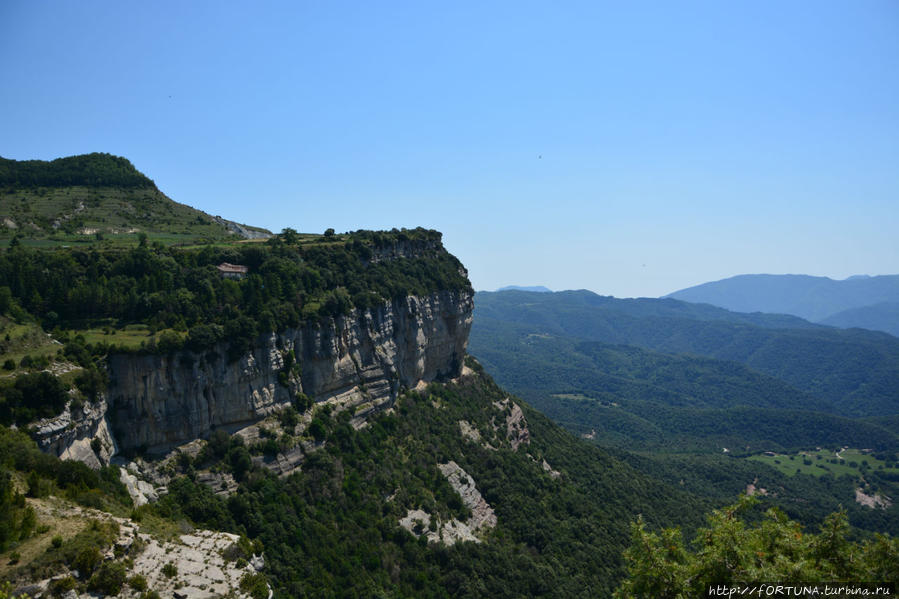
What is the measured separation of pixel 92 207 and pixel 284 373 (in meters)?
48.3

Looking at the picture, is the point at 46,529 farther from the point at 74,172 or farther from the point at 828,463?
the point at 828,463

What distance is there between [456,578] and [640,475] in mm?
60091

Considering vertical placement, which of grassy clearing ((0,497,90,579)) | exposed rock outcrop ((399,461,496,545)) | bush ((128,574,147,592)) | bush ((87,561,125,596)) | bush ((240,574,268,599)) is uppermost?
grassy clearing ((0,497,90,579))

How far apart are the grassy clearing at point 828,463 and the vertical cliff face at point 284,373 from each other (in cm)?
15202

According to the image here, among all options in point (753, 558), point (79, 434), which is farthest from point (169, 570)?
point (753, 558)

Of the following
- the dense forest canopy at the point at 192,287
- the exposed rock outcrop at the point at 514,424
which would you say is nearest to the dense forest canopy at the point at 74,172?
the dense forest canopy at the point at 192,287

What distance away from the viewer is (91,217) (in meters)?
75.8

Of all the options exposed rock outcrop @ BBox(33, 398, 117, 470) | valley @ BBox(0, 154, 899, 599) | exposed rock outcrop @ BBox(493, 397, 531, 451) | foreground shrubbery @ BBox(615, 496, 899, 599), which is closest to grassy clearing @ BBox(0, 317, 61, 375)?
valley @ BBox(0, 154, 899, 599)

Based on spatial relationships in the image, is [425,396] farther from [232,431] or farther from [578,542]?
[232,431]

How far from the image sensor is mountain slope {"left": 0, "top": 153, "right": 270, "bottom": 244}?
69875 mm

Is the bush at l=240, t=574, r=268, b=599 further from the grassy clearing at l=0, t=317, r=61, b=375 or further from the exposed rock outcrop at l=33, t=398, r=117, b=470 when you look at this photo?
the grassy clearing at l=0, t=317, r=61, b=375

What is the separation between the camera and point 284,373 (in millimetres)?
56875

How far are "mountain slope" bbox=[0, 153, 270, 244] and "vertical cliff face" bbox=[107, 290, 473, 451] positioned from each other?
27.6 m

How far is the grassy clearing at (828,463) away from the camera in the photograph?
17307 centimetres
